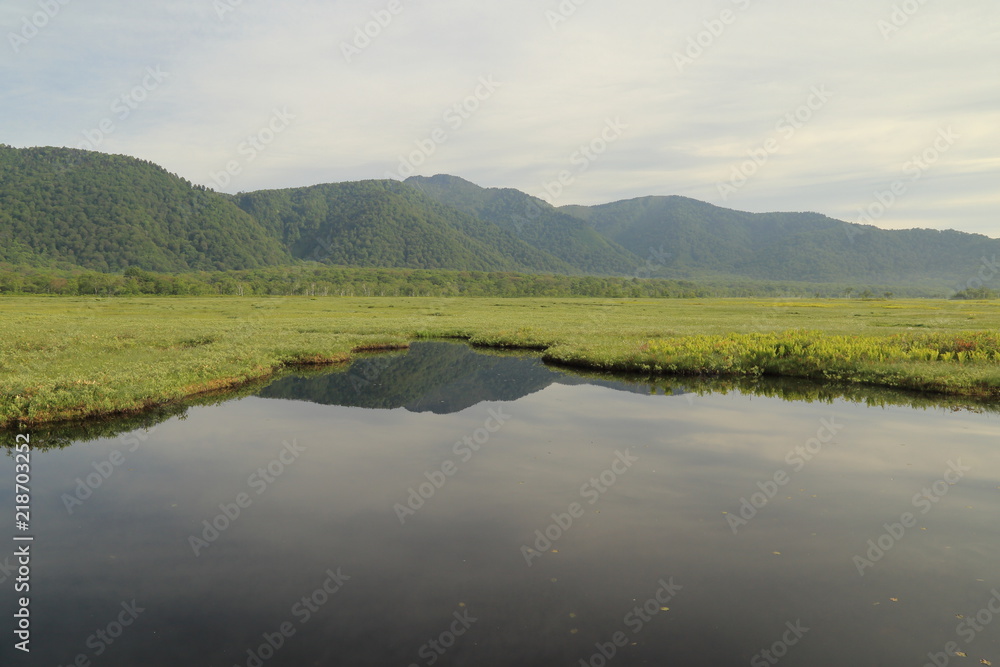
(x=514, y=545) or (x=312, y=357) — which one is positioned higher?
(x=312, y=357)

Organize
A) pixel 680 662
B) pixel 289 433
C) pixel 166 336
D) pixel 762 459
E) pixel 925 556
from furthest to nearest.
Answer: pixel 166 336
pixel 289 433
pixel 762 459
pixel 925 556
pixel 680 662

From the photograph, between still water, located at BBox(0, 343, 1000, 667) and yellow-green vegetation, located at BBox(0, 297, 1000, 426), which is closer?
still water, located at BBox(0, 343, 1000, 667)

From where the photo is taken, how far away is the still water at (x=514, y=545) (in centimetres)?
889

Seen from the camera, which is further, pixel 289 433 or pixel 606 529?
pixel 289 433

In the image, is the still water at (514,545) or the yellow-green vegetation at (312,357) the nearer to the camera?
the still water at (514,545)

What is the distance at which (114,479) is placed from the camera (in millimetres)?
16328

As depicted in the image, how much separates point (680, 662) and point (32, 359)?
36548 millimetres

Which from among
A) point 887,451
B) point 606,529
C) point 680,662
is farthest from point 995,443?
point 680,662

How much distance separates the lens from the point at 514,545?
12.2 metres

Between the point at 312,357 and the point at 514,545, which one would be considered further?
the point at 312,357

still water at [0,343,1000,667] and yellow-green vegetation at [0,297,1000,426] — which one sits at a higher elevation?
yellow-green vegetation at [0,297,1000,426]

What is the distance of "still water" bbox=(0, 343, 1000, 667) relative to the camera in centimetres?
889

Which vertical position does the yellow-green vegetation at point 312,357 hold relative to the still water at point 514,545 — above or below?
above

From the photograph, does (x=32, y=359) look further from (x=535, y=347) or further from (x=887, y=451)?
(x=887, y=451)
